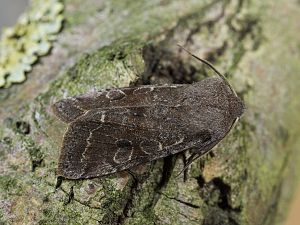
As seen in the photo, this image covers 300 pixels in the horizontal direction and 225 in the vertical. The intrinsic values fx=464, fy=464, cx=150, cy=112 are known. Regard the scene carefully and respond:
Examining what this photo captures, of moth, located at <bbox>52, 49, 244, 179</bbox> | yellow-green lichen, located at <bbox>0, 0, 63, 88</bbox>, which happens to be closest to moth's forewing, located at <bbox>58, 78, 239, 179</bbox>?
moth, located at <bbox>52, 49, 244, 179</bbox>

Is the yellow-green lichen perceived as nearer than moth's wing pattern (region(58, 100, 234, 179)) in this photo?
No

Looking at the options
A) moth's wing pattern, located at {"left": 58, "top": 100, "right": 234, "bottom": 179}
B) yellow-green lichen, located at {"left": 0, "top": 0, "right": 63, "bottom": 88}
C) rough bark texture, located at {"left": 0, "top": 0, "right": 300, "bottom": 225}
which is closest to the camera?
rough bark texture, located at {"left": 0, "top": 0, "right": 300, "bottom": 225}

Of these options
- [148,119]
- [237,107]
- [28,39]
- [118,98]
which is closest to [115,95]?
[118,98]

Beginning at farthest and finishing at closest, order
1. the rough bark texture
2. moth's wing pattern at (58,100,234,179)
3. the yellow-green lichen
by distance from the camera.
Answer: the yellow-green lichen < moth's wing pattern at (58,100,234,179) < the rough bark texture

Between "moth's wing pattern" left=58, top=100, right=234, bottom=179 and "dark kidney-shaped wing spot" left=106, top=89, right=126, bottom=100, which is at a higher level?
"dark kidney-shaped wing spot" left=106, top=89, right=126, bottom=100

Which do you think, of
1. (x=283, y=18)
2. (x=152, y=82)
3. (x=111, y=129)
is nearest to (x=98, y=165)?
(x=111, y=129)

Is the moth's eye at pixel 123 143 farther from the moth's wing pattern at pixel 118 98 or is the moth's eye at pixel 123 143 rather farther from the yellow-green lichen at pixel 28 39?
the yellow-green lichen at pixel 28 39

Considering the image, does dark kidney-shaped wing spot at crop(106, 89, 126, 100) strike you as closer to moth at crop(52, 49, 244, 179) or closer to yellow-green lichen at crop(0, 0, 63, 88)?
moth at crop(52, 49, 244, 179)

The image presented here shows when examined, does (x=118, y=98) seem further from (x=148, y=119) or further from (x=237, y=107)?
(x=237, y=107)
